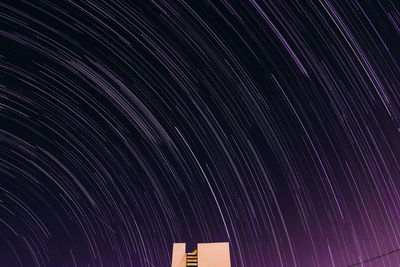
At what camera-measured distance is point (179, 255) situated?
16.9 meters

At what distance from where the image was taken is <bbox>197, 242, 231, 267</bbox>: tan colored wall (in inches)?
596

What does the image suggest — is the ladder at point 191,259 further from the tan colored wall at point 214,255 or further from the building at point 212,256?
the tan colored wall at point 214,255

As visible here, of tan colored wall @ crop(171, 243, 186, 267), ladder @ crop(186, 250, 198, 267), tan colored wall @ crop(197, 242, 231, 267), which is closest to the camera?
tan colored wall @ crop(197, 242, 231, 267)

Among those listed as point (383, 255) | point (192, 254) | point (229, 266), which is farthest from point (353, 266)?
point (192, 254)

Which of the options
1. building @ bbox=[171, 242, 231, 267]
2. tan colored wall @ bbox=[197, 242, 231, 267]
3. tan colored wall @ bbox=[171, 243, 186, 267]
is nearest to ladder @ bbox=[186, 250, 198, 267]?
building @ bbox=[171, 242, 231, 267]

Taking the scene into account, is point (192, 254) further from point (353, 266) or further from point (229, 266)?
point (353, 266)

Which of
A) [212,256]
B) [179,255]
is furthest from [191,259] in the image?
[212,256]

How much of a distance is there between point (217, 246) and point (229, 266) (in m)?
1.14

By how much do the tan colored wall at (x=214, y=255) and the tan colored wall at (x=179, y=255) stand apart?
177cm

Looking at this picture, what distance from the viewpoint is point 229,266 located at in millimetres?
15125

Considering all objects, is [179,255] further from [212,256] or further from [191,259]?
[212,256]

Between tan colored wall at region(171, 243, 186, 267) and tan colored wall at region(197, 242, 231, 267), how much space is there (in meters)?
1.77

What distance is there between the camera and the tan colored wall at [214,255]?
49.7ft

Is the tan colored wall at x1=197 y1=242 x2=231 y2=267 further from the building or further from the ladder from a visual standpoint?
the ladder
